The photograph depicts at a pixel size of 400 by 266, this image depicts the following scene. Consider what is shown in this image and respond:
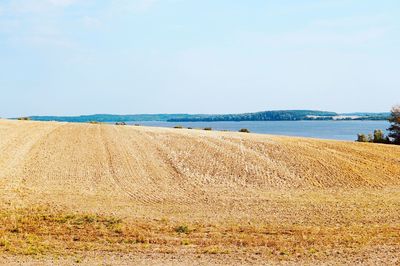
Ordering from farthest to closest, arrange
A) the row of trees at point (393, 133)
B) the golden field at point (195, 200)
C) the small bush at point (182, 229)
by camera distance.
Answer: the row of trees at point (393, 133) < the small bush at point (182, 229) < the golden field at point (195, 200)

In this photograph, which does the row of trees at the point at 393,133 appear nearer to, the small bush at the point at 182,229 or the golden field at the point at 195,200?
the golden field at the point at 195,200

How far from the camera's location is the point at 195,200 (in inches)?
1109

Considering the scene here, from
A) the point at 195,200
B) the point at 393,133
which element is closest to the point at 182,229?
the point at 195,200

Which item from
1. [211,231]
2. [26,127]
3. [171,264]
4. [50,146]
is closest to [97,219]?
[211,231]

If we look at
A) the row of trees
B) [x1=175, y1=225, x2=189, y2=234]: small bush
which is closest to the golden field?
[x1=175, y1=225, x2=189, y2=234]: small bush

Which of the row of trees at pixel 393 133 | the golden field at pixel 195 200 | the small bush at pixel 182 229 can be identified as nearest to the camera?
the golden field at pixel 195 200

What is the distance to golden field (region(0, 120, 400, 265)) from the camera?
1683 centimetres

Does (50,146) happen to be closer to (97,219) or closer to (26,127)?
(26,127)

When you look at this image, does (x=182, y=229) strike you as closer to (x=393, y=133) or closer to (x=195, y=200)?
(x=195, y=200)

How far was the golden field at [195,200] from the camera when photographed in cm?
1683

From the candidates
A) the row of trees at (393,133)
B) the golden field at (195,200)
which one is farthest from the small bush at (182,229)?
the row of trees at (393,133)

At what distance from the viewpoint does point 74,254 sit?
16.1 meters

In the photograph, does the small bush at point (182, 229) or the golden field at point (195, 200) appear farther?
the small bush at point (182, 229)

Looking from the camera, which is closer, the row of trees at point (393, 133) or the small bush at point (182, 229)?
the small bush at point (182, 229)
